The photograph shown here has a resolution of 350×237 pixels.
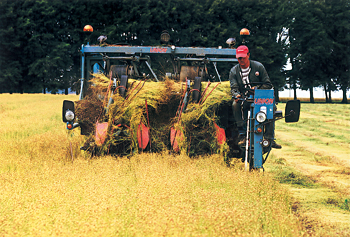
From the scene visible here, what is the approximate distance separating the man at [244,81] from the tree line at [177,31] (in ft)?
84.9

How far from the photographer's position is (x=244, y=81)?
6594 mm

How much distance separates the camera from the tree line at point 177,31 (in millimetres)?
33781

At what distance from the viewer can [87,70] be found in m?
8.23

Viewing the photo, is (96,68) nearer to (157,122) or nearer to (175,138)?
(157,122)

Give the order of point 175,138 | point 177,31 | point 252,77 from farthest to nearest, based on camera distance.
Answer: point 177,31, point 175,138, point 252,77

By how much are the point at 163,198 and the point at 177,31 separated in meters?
30.8

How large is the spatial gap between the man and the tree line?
84.9ft

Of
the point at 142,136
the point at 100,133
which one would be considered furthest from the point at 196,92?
the point at 100,133

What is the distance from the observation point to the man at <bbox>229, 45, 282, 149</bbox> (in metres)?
6.35

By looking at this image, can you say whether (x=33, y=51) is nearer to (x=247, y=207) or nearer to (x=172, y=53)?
(x=172, y=53)

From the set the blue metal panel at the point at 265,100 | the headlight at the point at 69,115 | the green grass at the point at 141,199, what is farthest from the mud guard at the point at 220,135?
the headlight at the point at 69,115

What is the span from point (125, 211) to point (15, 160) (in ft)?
12.5

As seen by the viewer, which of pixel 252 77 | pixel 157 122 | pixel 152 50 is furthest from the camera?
pixel 152 50

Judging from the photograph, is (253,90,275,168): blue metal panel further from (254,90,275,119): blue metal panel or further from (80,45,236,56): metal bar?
(80,45,236,56): metal bar
